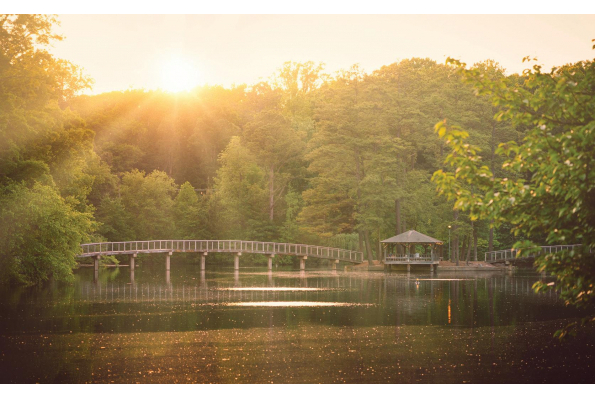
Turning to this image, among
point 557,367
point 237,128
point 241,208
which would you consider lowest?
point 557,367

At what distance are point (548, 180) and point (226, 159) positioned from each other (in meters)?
58.0

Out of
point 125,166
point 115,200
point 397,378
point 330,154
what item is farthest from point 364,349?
point 125,166

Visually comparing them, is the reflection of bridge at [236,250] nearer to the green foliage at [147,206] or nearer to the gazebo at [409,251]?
the gazebo at [409,251]

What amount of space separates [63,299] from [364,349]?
1546 cm

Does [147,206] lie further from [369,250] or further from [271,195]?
[369,250]

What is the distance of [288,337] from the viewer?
57.7ft

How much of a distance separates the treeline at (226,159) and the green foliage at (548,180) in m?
22.6

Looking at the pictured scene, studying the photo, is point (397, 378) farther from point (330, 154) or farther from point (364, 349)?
point (330, 154)

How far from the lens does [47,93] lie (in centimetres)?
3177

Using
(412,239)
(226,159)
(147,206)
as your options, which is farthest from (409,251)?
(147,206)

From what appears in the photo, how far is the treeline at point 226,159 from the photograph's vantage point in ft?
101

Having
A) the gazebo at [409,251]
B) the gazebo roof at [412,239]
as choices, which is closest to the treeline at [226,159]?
the gazebo at [409,251]

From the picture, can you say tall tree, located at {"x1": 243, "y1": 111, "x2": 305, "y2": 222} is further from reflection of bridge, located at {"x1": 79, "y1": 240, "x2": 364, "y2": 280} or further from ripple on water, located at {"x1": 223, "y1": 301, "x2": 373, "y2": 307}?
ripple on water, located at {"x1": 223, "y1": 301, "x2": 373, "y2": 307}
